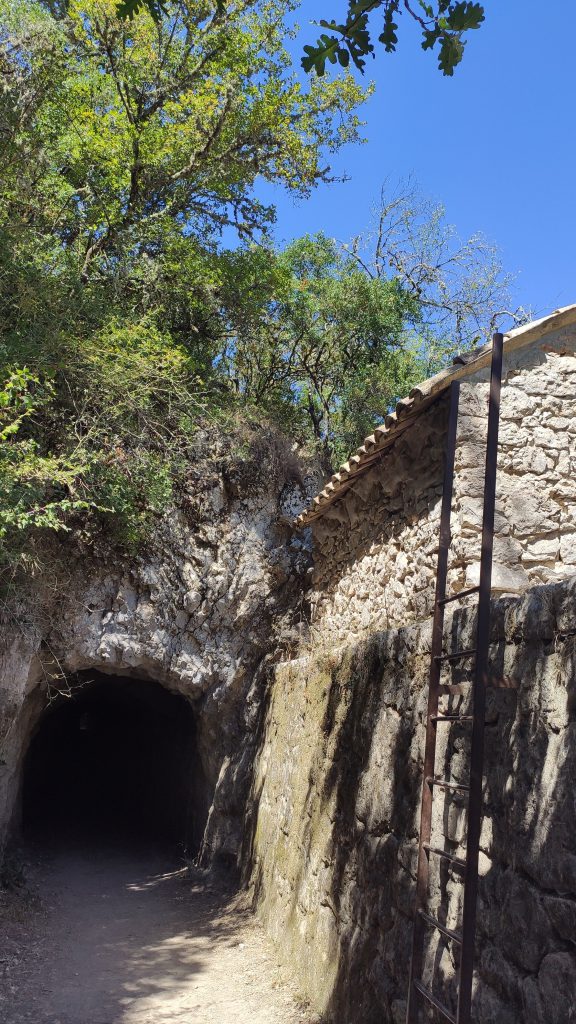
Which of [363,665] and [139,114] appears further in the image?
[139,114]

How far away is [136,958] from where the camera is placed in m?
6.77

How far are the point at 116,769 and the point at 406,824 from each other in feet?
41.5

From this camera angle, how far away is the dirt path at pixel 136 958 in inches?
217

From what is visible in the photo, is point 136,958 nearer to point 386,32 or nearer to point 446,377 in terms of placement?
point 446,377

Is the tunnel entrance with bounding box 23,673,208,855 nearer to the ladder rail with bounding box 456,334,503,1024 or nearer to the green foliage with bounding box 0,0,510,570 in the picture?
the green foliage with bounding box 0,0,510,570

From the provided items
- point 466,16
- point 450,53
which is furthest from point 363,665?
point 466,16

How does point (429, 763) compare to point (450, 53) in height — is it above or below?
below

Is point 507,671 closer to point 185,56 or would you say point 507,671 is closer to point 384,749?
point 384,749

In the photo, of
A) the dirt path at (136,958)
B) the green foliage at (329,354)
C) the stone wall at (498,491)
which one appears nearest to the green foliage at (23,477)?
the stone wall at (498,491)

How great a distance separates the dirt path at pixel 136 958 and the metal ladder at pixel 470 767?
7.39 feet

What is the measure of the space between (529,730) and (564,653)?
0.41 meters

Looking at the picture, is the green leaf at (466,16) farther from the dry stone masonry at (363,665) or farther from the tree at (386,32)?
the dry stone masonry at (363,665)

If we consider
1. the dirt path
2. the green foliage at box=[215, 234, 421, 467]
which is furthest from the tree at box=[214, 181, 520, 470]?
the dirt path

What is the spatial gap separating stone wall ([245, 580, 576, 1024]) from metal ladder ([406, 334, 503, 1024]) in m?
0.12
